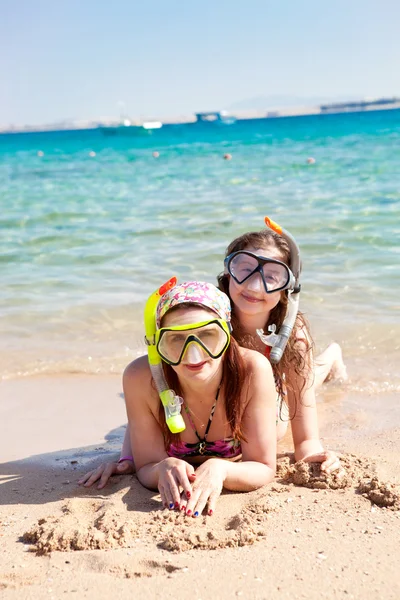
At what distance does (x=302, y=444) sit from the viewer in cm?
331

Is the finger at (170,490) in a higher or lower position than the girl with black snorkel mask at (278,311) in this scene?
lower

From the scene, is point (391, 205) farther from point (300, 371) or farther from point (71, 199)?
point (300, 371)

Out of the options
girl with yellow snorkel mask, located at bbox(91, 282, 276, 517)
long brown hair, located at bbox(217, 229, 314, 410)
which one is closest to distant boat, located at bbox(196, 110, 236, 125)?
long brown hair, located at bbox(217, 229, 314, 410)

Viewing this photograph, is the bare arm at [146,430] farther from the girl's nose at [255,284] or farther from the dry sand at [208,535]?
the girl's nose at [255,284]

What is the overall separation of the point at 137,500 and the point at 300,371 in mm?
998

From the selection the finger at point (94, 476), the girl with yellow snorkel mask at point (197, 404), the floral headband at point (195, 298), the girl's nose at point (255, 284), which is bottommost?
the finger at point (94, 476)

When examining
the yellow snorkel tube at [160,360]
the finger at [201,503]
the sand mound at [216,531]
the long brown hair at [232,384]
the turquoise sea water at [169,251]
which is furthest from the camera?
the turquoise sea water at [169,251]

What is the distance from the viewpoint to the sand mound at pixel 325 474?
9.39 ft

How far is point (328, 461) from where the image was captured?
302 cm

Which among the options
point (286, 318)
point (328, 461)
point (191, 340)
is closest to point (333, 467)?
point (328, 461)

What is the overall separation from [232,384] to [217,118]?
76.5 metres

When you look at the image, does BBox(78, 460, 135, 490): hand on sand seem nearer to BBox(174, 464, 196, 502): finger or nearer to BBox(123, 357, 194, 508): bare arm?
BBox(123, 357, 194, 508): bare arm

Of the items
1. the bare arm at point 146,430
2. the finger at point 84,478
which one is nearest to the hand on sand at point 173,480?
the bare arm at point 146,430

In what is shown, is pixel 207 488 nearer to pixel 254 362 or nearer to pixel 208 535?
pixel 208 535
